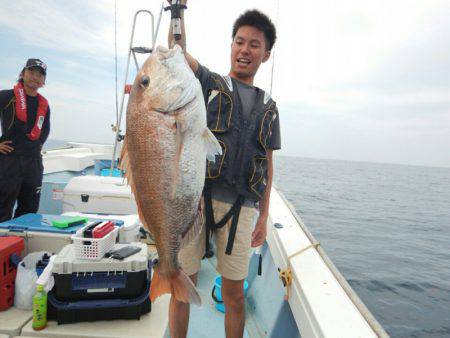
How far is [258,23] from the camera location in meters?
2.26

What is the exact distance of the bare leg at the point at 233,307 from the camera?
7.32ft

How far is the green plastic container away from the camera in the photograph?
318cm

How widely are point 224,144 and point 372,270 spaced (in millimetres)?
9009

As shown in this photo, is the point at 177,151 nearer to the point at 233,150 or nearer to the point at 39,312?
the point at 233,150

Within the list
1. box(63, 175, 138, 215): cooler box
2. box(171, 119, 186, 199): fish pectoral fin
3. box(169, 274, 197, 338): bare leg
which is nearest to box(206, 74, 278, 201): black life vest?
box(171, 119, 186, 199): fish pectoral fin

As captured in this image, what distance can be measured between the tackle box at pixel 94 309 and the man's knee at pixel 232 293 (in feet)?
2.53

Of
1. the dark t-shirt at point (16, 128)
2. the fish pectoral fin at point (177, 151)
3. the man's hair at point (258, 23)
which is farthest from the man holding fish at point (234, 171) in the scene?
the dark t-shirt at point (16, 128)

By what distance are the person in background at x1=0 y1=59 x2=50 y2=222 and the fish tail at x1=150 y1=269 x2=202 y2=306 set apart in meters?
3.19

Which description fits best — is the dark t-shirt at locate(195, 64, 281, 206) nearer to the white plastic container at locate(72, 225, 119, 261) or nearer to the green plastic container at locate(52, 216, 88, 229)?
the white plastic container at locate(72, 225, 119, 261)

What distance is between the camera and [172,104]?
1.65 meters

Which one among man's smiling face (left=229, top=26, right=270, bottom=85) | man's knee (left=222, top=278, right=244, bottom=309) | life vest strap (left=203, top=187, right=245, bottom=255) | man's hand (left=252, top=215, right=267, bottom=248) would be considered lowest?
man's knee (left=222, top=278, right=244, bottom=309)

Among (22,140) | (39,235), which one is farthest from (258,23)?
(22,140)

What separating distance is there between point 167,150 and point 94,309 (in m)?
1.67

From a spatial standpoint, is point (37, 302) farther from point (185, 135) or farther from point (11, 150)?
point (11, 150)
